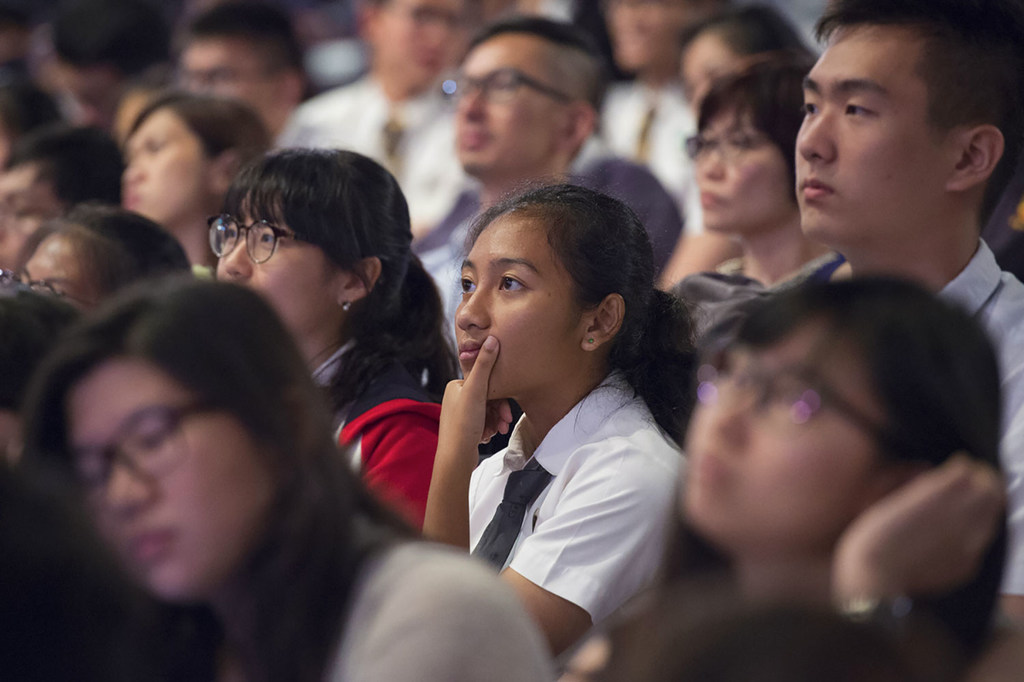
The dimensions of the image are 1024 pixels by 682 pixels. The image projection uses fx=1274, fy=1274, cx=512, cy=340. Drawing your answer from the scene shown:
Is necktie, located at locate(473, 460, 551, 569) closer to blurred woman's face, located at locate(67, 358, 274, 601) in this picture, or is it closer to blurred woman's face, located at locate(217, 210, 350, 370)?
blurred woman's face, located at locate(217, 210, 350, 370)

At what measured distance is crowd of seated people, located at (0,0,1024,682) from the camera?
3.96 feet

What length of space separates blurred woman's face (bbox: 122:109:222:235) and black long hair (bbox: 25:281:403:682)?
2.25 metres

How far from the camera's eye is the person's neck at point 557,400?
214 cm

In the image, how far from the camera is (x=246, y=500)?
128 centimetres

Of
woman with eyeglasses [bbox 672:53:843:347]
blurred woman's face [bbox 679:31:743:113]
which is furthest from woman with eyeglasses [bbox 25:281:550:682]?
blurred woman's face [bbox 679:31:743:113]

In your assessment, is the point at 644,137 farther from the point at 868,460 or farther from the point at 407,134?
the point at 868,460

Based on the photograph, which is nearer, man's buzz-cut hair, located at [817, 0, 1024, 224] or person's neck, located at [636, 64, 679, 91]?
man's buzz-cut hair, located at [817, 0, 1024, 224]

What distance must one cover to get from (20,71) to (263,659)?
5318 millimetres

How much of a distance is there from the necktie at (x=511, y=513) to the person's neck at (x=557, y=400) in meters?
0.07

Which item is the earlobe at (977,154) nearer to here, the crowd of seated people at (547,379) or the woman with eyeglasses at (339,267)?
the crowd of seated people at (547,379)

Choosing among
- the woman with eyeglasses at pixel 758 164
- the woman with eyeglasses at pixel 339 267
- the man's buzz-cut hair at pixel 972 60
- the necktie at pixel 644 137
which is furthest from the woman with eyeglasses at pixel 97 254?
the necktie at pixel 644 137

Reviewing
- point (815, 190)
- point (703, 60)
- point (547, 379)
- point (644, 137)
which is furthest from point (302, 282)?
point (644, 137)

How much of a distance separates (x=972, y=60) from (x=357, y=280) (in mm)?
1204

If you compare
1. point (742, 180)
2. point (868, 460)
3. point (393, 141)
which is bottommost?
point (393, 141)
